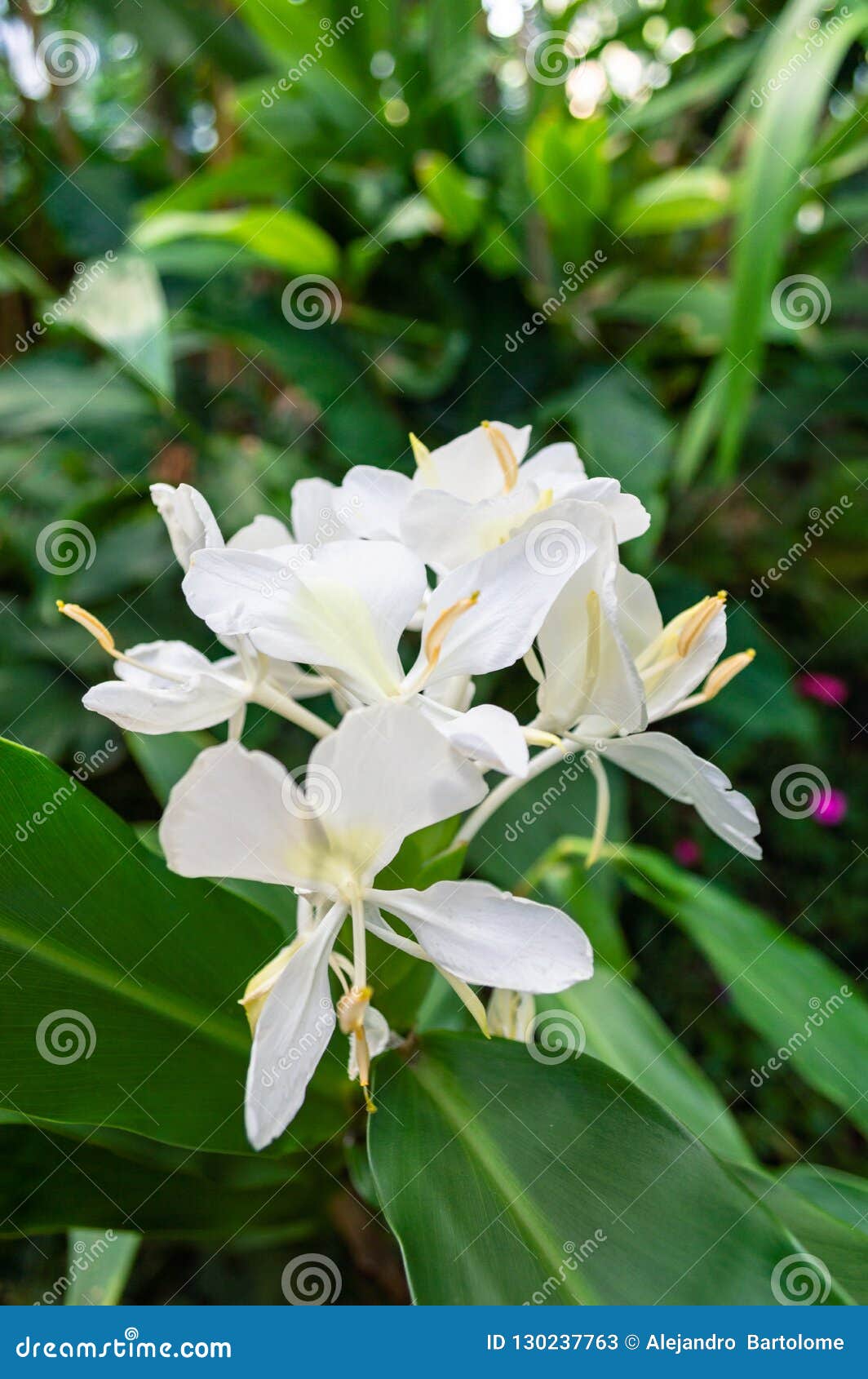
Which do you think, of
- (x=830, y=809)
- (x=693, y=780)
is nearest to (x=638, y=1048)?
(x=693, y=780)

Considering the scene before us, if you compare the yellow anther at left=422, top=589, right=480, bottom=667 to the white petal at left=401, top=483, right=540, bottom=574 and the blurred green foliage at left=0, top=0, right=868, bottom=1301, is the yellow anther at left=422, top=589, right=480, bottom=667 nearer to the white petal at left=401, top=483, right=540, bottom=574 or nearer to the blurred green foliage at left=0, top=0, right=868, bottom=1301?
the white petal at left=401, top=483, right=540, bottom=574

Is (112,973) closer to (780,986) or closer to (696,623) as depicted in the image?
(696,623)

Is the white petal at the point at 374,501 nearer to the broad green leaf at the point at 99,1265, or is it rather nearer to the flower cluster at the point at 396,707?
the flower cluster at the point at 396,707

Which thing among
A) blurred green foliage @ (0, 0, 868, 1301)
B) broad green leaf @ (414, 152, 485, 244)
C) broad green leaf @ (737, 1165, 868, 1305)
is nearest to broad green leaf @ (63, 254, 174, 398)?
blurred green foliage @ (0, 0, 868, 1301)

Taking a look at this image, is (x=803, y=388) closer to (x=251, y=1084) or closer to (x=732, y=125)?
(x=732, y=125)

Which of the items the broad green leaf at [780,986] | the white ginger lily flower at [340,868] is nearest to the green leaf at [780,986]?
the broad green leaf at [780,986]
